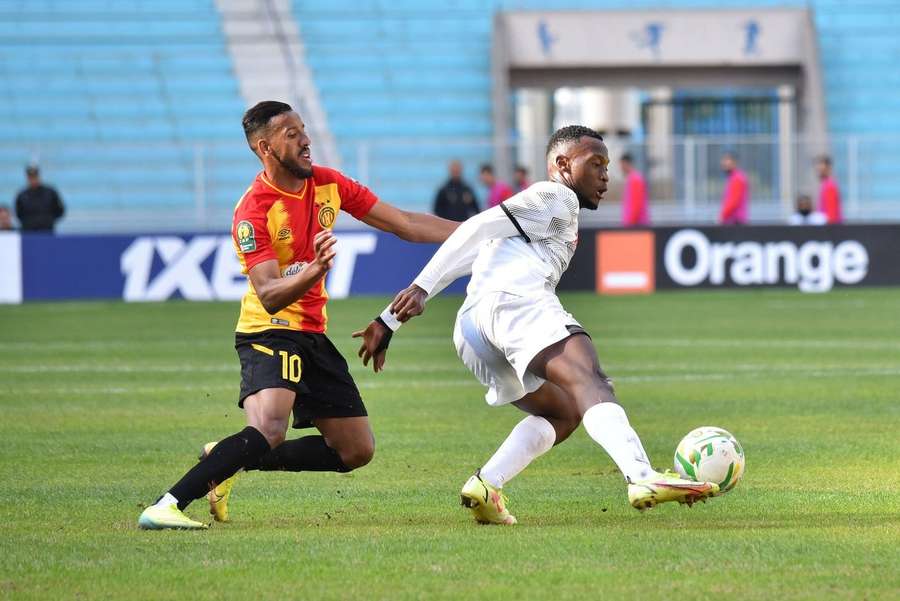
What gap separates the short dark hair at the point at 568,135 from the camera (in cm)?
695

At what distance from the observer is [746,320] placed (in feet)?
65.2

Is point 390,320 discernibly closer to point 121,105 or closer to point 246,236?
point 246,236

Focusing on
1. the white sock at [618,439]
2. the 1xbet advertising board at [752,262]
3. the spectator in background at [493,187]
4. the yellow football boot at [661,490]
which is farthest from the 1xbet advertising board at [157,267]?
the yellow football boot at [661,490]

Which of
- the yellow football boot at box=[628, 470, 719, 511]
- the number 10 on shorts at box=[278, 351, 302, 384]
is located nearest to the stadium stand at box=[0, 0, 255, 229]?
the number 10 on shorts at box=[278, 351, 302, 384]

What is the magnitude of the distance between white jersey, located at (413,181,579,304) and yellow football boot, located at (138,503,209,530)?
1.32 m

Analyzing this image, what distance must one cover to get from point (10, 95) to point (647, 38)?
11.8 meters

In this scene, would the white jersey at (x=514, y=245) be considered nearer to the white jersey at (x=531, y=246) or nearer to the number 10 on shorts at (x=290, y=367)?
the white jersey at (x=531, y=246)

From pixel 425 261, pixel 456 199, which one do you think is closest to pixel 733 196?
pixel 456 199

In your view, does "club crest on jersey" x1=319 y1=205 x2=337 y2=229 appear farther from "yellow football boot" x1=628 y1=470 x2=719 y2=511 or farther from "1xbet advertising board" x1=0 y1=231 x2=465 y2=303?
"1xbet advertising board" x1=0 y1=231 x2=465 y2=303

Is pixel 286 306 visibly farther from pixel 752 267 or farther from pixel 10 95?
pixel 10 95

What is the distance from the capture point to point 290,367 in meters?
6.94

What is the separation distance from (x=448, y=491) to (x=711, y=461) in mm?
1480

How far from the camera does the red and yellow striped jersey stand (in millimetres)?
6871

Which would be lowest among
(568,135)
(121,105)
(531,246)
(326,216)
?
(531,246)
